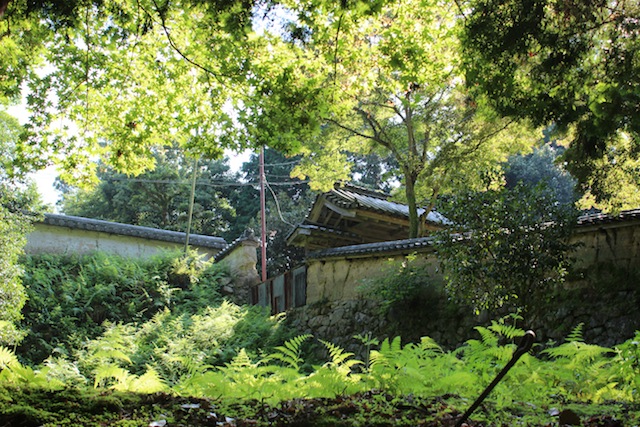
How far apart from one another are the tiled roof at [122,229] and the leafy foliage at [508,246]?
14766 mm

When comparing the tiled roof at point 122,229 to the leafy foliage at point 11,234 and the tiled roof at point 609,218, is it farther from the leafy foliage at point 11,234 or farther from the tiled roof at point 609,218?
the tiled roof at point 609,218

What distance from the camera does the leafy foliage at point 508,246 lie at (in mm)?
8758

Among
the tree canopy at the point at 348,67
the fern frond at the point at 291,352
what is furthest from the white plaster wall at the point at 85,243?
the fern frond at the point at 291,352

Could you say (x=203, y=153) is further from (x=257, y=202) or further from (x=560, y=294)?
(x=257, y=202)

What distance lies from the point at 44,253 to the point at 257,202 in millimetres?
13805

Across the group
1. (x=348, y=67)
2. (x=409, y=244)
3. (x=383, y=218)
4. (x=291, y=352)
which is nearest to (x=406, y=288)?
(x=409, y=244)

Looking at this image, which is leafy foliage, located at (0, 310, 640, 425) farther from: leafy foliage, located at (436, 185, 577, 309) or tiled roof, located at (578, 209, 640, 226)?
tiled roof, located at (578, 209, 640, 226)

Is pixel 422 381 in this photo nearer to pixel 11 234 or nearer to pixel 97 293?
pixel 11 234

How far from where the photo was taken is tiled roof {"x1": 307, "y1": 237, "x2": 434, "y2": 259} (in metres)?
12.2

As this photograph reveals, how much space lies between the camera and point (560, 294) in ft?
33.0

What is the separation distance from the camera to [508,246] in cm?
882

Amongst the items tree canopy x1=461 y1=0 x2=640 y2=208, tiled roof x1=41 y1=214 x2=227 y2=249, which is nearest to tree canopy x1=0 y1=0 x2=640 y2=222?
tree canopy x1=461 y1=0 x2=640 y2=208

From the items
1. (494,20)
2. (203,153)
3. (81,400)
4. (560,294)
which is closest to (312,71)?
(203,153)

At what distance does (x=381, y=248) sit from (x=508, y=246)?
4.46 meters
